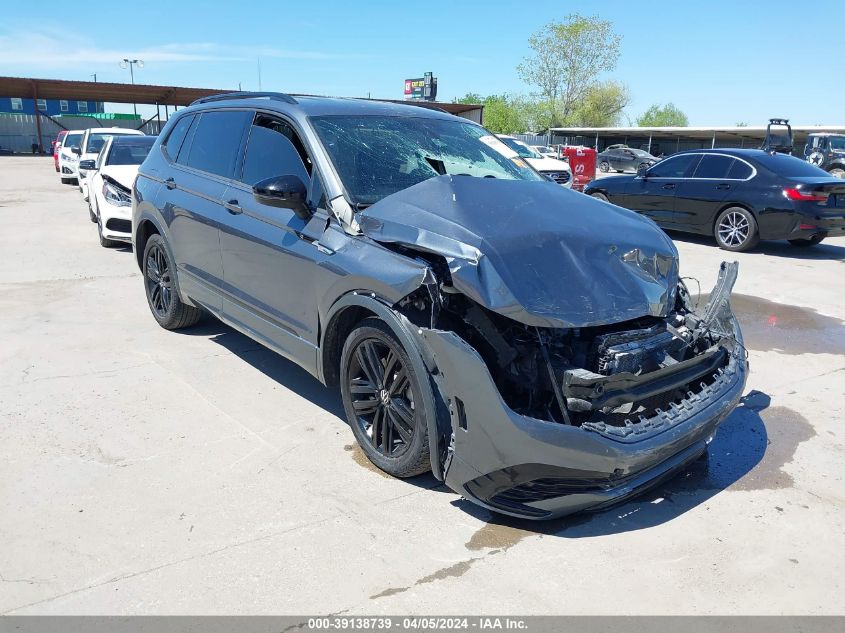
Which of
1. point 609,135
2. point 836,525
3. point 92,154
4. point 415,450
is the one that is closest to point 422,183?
point 415,450

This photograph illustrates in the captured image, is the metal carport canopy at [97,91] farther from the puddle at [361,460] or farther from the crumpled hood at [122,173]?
the puddle at [361,460]

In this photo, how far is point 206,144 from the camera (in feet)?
16.8

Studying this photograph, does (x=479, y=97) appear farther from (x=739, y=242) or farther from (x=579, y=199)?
(x=579, y=199)

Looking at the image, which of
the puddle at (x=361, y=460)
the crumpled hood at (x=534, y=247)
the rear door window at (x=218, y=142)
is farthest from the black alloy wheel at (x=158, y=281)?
the crumpled hood at (x=534, y=247)

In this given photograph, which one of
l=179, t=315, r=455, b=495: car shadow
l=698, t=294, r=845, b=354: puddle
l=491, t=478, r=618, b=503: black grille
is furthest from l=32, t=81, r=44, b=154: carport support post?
l=491, t=478, r=618, b=503: black grille

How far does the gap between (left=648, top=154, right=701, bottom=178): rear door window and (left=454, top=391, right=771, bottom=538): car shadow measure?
814 cm

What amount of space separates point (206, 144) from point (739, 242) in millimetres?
8812

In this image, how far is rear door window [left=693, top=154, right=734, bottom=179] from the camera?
10.9 metres

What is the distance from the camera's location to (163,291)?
237 inches

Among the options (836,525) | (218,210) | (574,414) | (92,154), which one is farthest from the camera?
(92,154)

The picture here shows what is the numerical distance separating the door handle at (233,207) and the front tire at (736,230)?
8.74 metres

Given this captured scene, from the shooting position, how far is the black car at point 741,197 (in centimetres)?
995

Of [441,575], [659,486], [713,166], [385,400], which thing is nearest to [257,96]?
[385,400]

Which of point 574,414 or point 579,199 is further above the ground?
point 579,199
